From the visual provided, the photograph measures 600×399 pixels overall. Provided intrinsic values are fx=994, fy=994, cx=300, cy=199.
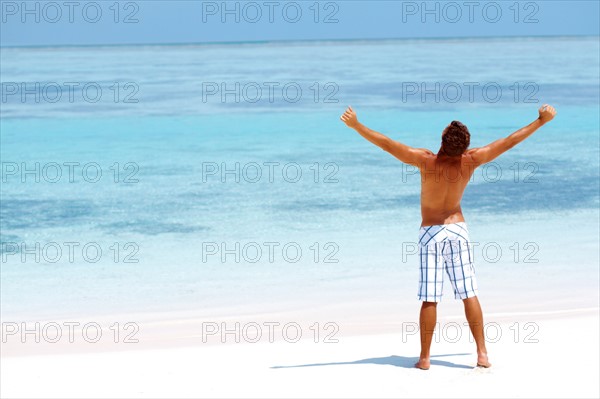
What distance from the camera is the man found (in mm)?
5141

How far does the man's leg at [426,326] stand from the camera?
534 cm

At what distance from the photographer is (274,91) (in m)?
30.4

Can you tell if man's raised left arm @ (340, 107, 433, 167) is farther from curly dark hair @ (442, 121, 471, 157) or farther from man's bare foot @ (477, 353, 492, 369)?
man's bare foot @ (477, 353, 492, 369)

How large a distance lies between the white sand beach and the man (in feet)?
1.60

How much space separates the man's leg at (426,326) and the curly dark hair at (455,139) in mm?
831

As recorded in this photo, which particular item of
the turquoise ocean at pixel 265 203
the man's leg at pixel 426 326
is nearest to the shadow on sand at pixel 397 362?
the man's leg at pixel 426 326

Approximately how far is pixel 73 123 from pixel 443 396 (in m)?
19.4

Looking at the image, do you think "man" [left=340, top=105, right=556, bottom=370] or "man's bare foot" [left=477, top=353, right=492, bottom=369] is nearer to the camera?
"man" [left=340, top=105, right=556, bottom=370]

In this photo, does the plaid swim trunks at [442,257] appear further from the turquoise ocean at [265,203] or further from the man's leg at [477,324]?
the turquoise ocean at [265,203]

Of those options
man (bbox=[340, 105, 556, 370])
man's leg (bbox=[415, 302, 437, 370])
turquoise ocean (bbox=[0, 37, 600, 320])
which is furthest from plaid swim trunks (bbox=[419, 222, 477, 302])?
turquoise ocean (bbox=[0, 37, 600, 320])

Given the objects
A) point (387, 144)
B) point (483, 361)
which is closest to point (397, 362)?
point (483, 361)

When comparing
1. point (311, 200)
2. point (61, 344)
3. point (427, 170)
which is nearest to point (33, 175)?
point (311, 200)

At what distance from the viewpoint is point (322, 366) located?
5711 millimetres

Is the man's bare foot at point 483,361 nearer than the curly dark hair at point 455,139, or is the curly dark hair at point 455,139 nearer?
the curly dark hair at point 455,139
